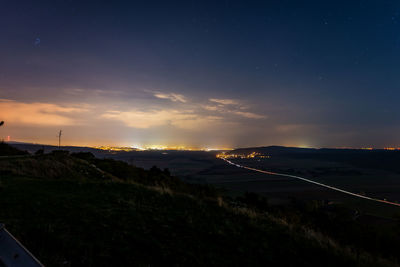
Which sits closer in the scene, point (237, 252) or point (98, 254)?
point (98, 254)

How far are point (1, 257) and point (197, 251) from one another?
4006mm

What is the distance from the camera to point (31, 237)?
16.2 feet

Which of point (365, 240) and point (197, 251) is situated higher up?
point (197, 251)

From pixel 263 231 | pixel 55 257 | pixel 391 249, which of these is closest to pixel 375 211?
pixel 391 249

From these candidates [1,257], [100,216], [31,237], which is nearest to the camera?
[1,257]

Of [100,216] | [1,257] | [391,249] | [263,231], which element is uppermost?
[1,257]

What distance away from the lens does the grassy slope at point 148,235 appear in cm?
467

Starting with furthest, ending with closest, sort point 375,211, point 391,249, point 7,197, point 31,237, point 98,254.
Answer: point 375,211, point 391,249, point 7,197, point 31,237, point 98,254

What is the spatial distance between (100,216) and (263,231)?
5356 mm

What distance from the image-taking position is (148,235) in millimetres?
5746

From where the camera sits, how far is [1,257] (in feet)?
6.88

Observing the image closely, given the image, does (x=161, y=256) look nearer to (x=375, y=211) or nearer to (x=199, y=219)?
(x=199, y=219)

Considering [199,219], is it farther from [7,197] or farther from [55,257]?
[7,197]

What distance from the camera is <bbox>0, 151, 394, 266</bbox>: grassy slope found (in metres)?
4.67
